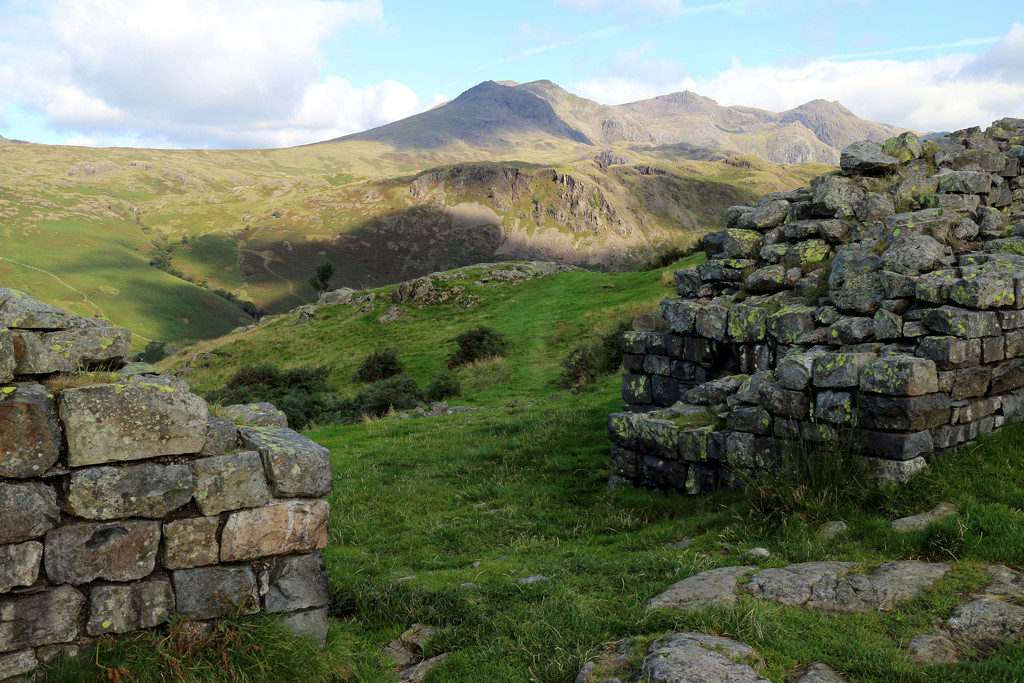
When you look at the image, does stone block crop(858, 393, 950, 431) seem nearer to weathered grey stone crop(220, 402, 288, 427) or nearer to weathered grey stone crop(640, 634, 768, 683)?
weathered grey stone crop(640, 634, 768, 683)

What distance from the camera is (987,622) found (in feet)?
15.3

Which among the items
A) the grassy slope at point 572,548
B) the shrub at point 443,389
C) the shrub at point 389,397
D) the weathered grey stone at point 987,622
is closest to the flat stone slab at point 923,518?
the grassy slope at point 572,548

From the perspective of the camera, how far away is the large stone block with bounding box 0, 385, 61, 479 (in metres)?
4.16

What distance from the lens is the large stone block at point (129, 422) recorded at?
4.38m

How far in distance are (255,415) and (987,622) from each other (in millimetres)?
6521

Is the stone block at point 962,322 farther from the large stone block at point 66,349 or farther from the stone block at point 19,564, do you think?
the stone block at point 19,564

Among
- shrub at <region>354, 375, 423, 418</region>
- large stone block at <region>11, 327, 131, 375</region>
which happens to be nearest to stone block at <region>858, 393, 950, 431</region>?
large stone block at <region>11, 327, 131, 375</region>

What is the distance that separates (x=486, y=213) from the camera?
591ft

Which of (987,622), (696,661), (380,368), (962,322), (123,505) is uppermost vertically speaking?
(962,322)

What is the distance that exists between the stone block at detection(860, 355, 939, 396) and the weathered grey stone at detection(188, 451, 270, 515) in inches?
273

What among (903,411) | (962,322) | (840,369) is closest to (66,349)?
(840,369)

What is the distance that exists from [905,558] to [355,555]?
620 centimetres

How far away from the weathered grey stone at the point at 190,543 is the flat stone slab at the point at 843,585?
4.59 metres

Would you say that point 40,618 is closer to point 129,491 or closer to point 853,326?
point 129,491
